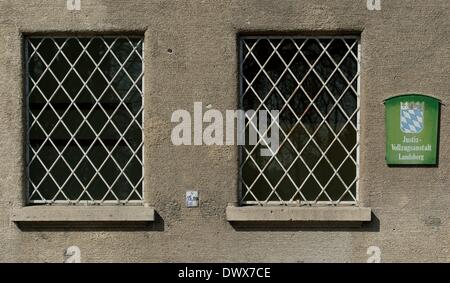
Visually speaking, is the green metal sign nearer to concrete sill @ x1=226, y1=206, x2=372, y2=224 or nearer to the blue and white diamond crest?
the blue and white diamond crest

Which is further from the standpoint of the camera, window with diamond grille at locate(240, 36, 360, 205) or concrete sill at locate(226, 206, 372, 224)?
window with diamond grille at locate(240, 36, 360, 205)

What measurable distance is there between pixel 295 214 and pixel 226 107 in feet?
4.27

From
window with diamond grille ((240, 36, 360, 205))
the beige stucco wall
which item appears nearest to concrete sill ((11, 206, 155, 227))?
the beige stucco wall

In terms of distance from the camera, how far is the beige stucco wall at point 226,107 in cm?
566

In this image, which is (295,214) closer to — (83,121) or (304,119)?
(304,119)

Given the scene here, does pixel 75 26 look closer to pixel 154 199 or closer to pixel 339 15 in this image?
pixel 154 199

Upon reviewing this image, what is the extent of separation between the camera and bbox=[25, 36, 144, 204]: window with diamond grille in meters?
5.86

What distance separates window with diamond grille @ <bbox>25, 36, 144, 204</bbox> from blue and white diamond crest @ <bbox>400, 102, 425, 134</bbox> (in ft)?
8.91

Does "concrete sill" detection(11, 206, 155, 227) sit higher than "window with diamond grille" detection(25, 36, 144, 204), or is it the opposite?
"window with diamond grille" detection(25, 36, 144, 204)

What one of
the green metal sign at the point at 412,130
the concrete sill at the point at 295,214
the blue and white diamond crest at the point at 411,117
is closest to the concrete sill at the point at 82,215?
the concrete sill at the point at 295,214

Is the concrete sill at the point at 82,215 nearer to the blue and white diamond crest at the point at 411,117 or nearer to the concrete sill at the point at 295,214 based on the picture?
the concrete sill at the point at 295,214

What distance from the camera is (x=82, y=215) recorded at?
5.70 meters

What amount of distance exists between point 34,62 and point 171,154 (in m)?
1.77

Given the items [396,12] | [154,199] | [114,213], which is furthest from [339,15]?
[114,213]
